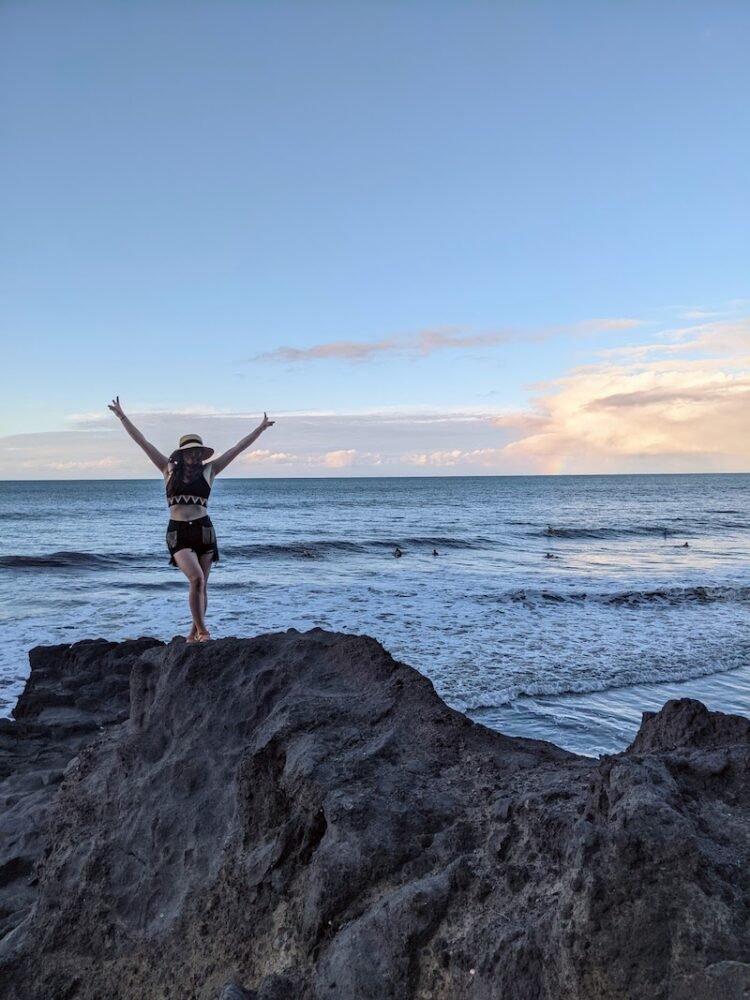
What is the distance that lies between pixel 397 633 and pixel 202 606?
6.02 m

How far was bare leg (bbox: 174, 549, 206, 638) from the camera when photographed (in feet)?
20.3

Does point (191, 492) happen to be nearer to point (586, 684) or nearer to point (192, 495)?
point (192, 495)

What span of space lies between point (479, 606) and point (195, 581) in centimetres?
950

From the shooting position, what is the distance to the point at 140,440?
19.7ft

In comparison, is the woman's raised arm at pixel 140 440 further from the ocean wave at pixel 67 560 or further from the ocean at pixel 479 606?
the ocean wave at pixel 67 560

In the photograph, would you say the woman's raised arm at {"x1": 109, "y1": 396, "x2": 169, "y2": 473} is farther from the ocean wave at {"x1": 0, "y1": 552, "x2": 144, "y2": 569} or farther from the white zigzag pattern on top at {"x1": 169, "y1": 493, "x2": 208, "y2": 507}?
the ocean wave at {"x1": 0, "y1": 552, "x2": 144, "y2": 569}

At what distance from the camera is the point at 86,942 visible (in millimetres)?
3230

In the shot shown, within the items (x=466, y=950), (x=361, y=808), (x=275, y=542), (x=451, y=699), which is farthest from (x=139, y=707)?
(x=275, y=542)

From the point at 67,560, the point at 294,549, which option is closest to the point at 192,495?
the point at 67,560

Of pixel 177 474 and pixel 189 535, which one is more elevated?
pixel 177 474

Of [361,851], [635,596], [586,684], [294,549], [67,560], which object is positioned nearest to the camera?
[361,851]

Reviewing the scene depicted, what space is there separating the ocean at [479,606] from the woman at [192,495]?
10.2 ft

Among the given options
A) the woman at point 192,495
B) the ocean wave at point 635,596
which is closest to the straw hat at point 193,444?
the woman at point 192,495

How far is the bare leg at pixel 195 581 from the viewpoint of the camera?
244 inches
